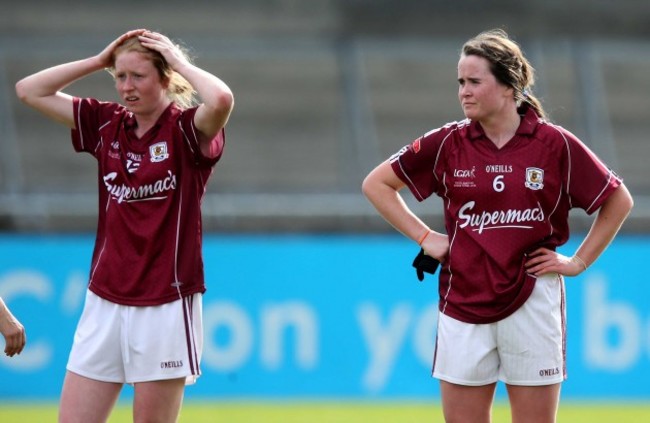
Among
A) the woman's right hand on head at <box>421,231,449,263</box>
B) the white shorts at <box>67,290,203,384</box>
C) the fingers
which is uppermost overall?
the woman's right hand on head at <box>421,231,449,263</box>

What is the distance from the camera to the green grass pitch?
820 cm

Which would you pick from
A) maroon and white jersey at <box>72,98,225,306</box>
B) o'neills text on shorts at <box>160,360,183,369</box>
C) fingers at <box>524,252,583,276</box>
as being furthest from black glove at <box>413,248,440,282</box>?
o'neills text on shorts at <box>160,360,183,369</box>

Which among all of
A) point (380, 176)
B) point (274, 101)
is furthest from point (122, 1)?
point (380, 176)

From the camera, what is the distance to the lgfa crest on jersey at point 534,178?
4652mm

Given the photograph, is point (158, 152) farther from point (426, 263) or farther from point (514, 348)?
point (514, 348)

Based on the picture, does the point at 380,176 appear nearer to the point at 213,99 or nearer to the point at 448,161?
the point at 448,161

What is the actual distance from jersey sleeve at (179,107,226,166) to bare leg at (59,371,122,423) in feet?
3.09

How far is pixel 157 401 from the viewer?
15.4 ft

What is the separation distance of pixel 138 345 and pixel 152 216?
0.49 metres

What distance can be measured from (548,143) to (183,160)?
1.40 meters

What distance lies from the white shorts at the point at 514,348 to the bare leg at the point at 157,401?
3.38 ft

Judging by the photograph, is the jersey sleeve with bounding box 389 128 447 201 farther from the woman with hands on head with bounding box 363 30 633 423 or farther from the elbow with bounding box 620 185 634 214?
the elbow with bounding box 620 185 634 214

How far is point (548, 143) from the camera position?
15.4 ft

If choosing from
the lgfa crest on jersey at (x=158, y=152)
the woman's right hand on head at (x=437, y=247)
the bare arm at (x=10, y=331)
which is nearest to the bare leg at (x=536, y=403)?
the woman's right hand on head at (x=437, y=247)
